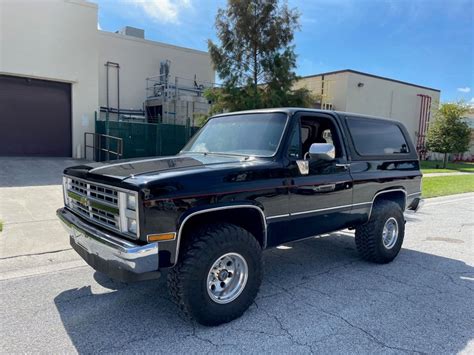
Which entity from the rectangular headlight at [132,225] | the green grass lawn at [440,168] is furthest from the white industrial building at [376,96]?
the rectangular headlight at [132,225]

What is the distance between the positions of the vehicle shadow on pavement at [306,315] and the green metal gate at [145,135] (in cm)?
1183

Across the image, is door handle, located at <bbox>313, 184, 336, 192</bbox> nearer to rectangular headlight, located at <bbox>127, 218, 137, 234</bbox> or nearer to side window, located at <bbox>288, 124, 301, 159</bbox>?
side window, located at <bbox>288, 124, 301, 159</bbox>

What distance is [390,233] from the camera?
5.51 metres

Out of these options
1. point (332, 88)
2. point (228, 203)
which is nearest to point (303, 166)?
point (228, 203)

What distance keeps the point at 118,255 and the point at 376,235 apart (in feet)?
11.8

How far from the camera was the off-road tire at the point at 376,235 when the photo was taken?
5121mm

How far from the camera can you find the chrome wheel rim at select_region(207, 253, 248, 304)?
343cm

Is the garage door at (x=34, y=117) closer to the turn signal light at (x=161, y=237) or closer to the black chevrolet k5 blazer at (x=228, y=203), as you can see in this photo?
the black chevrolet k5 blazer at (x=228, y=203)

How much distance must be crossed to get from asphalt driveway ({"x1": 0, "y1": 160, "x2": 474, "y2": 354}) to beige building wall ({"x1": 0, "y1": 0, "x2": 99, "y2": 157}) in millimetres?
11514

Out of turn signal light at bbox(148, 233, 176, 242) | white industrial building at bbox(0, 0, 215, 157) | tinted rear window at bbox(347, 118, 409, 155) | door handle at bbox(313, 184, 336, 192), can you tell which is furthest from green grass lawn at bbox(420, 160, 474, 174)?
turn signal light at bbox(148, 233, 176, 242)

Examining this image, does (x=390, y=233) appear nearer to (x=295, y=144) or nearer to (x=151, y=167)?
→ (x=295, y=144)

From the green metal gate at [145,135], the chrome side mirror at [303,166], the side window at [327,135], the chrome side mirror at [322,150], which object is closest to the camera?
the chrome side mirror at [322,150]

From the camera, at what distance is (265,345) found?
123 inches

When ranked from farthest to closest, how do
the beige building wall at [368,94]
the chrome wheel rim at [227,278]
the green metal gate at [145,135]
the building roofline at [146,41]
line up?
the beige building wall at [368,94], the building roofline at [146,41], the green metal gate at [145,135], the chrome wheel rim at [227,278]
